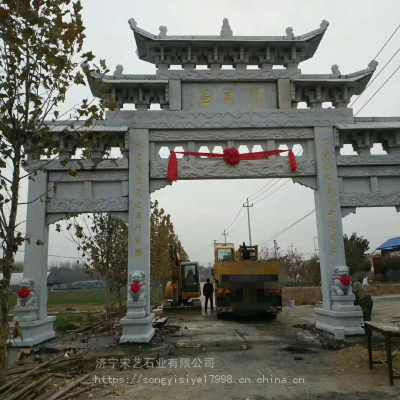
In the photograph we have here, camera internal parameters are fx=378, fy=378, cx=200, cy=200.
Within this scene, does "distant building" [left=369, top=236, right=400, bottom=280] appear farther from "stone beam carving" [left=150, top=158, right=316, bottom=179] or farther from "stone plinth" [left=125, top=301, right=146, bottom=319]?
"stone plinth" [left=125, top=301, right=146, bottom=319]

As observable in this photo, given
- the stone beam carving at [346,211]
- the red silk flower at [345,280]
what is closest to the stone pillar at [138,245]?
the red silk flower at [345,280]

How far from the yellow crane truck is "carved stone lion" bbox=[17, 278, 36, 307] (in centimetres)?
595

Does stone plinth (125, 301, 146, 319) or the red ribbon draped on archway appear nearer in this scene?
stone plinth (125, 301, 146, 319)

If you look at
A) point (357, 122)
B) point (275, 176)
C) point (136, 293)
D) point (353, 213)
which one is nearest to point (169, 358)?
point (136, 293)

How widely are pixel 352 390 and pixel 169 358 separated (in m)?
3.12

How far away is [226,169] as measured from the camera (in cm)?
884

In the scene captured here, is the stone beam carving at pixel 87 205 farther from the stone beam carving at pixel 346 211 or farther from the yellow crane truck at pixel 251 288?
the stone beam carving at pixel 346 211

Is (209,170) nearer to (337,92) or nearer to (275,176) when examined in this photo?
(275,176)

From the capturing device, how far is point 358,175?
900 cm

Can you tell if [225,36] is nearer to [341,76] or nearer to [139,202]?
[341,76]

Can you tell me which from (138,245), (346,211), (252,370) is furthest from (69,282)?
(252,370)

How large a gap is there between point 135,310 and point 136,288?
46cm

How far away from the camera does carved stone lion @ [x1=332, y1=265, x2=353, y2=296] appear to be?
8211 millimetres

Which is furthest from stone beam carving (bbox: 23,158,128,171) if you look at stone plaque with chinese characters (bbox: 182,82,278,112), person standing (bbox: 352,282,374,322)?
person standing (bbox: 352,282,374,322)
